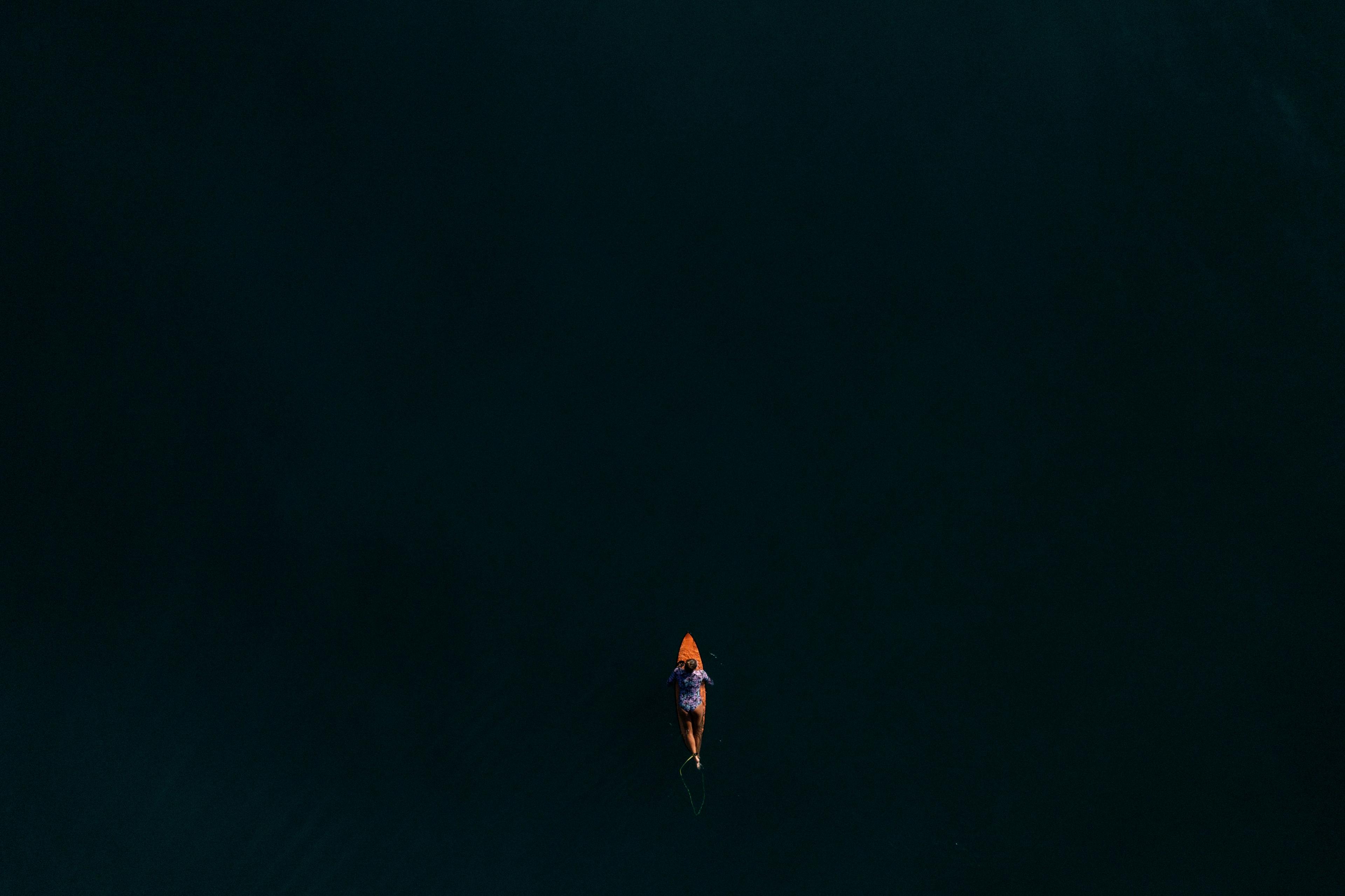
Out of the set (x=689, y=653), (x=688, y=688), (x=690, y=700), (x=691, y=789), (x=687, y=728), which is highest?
(x=689, y=653)

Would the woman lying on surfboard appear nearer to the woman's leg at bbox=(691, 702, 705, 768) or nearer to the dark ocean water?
the woman's leg at bbox=(691, 702, 705, 768)

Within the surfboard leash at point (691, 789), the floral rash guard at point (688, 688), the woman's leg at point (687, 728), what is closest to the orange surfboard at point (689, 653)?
the floral rash guard at point (688, 688)

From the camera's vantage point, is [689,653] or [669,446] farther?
[669,446]

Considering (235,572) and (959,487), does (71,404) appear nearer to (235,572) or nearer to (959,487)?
(235,572)

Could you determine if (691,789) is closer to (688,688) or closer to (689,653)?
(688,688)

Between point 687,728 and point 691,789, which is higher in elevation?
point 687,728

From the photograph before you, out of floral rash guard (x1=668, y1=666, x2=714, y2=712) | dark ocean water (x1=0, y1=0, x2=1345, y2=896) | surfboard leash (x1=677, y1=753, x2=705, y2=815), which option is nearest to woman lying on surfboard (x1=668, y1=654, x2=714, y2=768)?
floral rash guard (x1=668, y1=666, x2=714, y2=712)

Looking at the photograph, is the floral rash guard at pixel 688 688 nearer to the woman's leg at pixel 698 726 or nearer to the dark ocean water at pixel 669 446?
the woman's leg at pixel 698 726

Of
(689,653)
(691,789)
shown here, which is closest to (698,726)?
(691,789)
